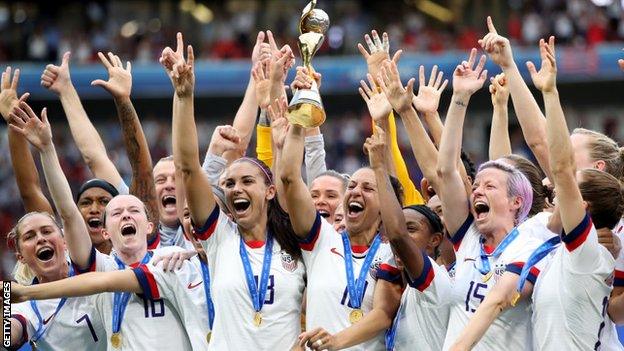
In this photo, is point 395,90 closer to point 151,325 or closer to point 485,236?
point 485,236

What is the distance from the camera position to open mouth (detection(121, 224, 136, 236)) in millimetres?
6629

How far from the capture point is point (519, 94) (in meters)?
6.27

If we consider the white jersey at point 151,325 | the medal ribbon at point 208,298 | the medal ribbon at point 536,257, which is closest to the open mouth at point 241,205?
the medal ribbon at point 208,298

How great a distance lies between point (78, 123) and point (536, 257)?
3198 millimetres

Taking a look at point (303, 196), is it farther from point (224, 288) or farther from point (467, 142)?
point (467, 142)

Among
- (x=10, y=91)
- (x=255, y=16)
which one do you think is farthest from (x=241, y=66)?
(x=10, y=91)

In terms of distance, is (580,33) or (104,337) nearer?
(104,337)

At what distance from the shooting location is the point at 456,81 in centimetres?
638

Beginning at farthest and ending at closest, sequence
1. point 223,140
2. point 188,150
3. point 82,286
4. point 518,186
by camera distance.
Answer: point 223,140 → point 82,286 → point 188,150 → point 518,186

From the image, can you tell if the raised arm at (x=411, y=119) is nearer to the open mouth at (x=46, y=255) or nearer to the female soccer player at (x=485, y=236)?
Result: the female soccer player at (x=485, y=236)

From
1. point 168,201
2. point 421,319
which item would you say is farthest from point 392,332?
point 168,201

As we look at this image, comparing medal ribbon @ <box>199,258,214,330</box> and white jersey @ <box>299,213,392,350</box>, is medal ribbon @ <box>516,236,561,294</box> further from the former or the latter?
medal ribbon @ <box>199,258,214,330</box>

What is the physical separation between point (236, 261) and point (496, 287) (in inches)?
54.1

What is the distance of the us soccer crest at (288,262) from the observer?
20.6 feet
